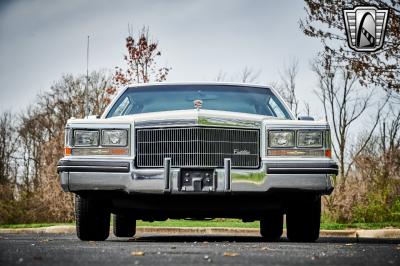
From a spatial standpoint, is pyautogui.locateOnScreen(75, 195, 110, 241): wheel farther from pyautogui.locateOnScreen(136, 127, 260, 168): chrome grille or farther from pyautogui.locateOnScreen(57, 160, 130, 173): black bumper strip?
pyautogui.locateOnScreen(136, 127, 260, 168): chrome grille

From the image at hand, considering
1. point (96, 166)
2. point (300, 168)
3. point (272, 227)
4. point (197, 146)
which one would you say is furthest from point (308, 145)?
point (272, 227)

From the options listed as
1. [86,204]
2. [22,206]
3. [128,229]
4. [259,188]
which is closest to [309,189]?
[259,188]

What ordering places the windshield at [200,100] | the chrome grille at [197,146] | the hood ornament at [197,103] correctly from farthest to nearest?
the windshield at [200,100] → the hood ornament at [197,103] → the chrome grille at [197,146]

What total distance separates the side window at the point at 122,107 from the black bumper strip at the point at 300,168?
2.09 metres

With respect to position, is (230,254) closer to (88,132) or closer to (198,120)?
(198,120)

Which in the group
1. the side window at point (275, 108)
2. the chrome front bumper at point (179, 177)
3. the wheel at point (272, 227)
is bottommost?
the wheel at point (272, 227)

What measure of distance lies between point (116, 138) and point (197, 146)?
836 mm

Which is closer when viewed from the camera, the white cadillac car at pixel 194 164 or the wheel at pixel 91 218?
the white cadillac car at pixel 194 164

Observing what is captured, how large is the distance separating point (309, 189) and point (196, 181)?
44.9 inches

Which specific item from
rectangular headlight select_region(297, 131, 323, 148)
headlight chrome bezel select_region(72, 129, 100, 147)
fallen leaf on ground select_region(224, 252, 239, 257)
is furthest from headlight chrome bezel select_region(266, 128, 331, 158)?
fallen leaf on ground select_region(224, 252, 239, 257)

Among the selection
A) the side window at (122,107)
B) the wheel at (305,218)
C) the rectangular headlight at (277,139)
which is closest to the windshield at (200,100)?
the side window at (122,107)

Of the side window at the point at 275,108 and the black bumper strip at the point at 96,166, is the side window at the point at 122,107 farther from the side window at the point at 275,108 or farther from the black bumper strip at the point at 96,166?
the side window at the point at 275,108

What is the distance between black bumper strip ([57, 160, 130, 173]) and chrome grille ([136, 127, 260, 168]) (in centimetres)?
19

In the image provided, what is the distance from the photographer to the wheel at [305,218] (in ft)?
26.3
